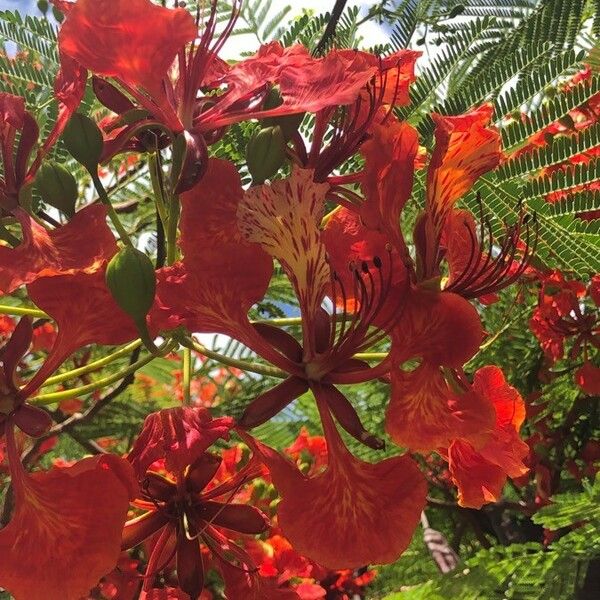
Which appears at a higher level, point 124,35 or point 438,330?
point 124,35

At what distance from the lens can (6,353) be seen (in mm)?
943

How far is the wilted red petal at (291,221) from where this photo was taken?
844mm

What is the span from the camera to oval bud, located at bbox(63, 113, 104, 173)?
918mm

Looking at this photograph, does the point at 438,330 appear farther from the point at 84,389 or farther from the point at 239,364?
the point at 84,389

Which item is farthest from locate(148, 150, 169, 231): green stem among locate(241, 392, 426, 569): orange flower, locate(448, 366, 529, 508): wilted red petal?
locate(448, 366, 529, 508): wilted red petal

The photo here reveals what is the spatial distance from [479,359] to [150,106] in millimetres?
1278

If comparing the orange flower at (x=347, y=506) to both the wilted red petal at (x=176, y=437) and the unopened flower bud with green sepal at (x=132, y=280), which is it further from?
the unopened flower bud with green sepal at (x=132, y=280)

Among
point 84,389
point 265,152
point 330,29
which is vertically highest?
point 330,29

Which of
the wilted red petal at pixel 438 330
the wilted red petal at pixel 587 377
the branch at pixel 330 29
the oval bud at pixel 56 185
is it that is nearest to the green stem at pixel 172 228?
the oval bud at pixel 56 185

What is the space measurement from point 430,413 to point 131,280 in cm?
32

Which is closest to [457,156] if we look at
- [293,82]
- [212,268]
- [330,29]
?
[293,82]

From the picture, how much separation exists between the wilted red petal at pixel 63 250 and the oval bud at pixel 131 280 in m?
0.05

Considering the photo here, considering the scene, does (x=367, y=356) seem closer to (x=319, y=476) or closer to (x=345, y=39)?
(x=319, y=476)

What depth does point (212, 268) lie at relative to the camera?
0.85 meters
